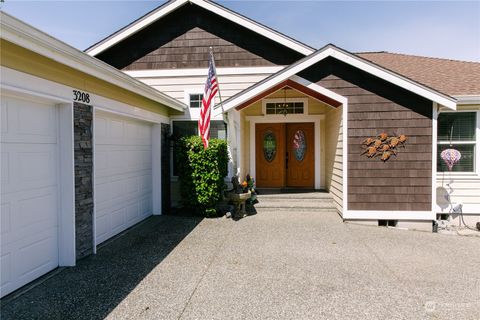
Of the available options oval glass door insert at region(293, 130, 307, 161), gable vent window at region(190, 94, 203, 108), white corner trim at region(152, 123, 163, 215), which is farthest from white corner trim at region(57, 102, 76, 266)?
oval glass door insert at region(293, 130, 307, 161)

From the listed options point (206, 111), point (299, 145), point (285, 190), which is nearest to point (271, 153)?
point (299, 145)

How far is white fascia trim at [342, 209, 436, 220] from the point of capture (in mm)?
6395

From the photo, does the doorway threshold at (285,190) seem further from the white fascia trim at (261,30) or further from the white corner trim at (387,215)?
the white fascia trim at (261,30)

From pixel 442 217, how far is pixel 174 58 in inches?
328

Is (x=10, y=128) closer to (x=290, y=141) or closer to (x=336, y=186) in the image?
(x=336, y=186)

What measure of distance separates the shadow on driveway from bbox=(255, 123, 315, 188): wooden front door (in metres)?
4.62

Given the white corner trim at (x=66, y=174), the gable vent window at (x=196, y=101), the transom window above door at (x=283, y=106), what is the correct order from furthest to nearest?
1. the transom window above door at (x=283, y=106)
2. the gable vent window at (x=196, y=101)
3. the white corner trim at (x=66, y=174)

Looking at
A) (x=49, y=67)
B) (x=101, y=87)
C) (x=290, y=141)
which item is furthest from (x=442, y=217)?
(x=49, y=67)

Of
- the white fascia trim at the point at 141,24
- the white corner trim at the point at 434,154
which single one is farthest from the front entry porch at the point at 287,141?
the white fascia trim at the point at 141,24

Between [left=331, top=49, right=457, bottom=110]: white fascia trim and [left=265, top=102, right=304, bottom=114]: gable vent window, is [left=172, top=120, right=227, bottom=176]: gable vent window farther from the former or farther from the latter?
[left=331, top=49, right=457, bottom=110]: white fascia trim

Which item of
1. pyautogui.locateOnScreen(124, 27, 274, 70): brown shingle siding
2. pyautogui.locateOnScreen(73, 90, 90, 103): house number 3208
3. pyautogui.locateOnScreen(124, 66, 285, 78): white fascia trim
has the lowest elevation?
pyautogui.locateOnScreen(73, 90, 90, 103): house number 3208

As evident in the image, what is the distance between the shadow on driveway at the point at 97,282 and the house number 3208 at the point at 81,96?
8.01ft

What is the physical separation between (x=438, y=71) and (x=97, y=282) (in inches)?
404

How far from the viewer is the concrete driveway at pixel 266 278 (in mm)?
3045
